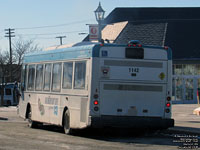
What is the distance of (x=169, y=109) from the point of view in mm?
17078

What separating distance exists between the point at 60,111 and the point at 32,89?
3.07m

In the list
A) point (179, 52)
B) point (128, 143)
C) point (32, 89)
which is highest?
point (179, 52)

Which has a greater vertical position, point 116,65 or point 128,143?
point 116,65

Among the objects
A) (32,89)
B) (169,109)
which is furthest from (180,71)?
(169,109)

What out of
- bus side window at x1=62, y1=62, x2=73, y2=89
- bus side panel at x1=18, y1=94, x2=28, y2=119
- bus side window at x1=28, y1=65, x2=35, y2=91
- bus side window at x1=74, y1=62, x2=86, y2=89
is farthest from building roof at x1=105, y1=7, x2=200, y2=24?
bus side window at x1=74, y1=62, x2=86, y2=89

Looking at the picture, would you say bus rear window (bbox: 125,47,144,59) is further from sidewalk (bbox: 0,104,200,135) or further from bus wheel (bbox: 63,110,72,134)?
sidewalk (bbox: 0,104,200,135)

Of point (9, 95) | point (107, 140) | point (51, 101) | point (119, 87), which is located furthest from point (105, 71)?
point (9, 95)

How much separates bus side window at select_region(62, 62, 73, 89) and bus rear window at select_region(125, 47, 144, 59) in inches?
85.2

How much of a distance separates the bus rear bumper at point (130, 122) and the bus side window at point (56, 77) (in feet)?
9.90

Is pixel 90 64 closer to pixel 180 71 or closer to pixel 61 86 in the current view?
pixel 61 86

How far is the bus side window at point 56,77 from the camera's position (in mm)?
18891

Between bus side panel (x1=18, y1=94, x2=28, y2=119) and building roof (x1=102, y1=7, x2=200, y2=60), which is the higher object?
building roof (x1=102, y1=7, x2=200, y2=60)

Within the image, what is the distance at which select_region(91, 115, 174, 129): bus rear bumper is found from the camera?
16297 mm

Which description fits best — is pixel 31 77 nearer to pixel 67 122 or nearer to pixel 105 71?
pixel 67 122
